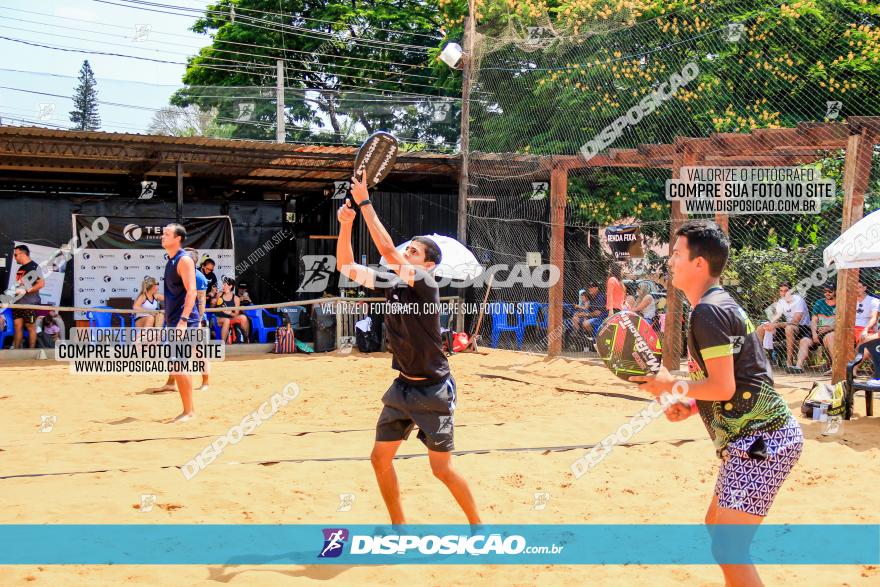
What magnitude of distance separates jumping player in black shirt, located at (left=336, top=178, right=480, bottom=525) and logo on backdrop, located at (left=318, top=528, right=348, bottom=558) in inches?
12.9

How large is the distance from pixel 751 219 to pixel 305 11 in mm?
18836

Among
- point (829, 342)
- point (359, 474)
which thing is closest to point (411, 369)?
point (359, 474)

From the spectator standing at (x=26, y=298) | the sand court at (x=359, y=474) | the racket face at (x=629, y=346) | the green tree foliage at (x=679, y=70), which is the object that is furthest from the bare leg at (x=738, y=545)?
the spectator standing at (x=26, y=298)

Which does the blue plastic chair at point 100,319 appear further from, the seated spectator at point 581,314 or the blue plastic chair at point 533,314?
the seated spectator at point 581,314

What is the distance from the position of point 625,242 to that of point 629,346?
1414 centimetres

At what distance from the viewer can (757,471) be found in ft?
10.7

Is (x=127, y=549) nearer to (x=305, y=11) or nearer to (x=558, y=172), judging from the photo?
(x=558, y=172)

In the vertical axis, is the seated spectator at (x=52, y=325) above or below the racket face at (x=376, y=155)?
below

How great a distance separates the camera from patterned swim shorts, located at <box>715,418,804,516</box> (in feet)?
10.7

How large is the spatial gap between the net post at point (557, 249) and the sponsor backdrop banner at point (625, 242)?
2.98m

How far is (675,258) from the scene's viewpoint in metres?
3.46

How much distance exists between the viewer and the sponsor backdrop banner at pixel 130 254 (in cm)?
1641

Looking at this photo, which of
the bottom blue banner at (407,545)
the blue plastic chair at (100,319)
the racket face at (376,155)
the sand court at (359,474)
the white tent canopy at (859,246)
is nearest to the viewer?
the sand court at (359,474)

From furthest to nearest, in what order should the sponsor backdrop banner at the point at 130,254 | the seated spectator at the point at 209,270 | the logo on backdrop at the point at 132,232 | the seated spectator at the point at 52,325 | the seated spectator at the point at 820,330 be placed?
the logo on backdrop at the point at 132,232 < the seated spectator at the point at 209,270 < the sponsor backdrop banner at the point at 130,254 < the seated spectator at the point at 52,325 < the seated spectator at the point at 820,330
